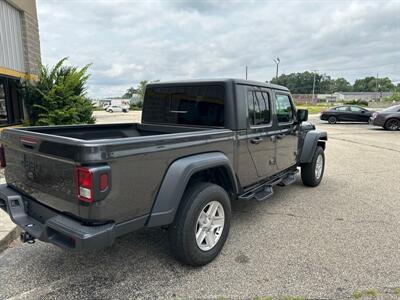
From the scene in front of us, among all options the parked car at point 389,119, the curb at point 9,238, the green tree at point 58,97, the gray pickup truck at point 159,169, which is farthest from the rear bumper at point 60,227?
the parked car at point 389,119

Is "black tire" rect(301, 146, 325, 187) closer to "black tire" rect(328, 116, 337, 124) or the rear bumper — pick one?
the rear bumper

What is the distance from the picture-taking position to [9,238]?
3801 millimetres

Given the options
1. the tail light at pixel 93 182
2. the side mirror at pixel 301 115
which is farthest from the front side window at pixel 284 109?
the tail light at pixel 93 182

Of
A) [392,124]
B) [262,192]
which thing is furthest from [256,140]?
[392,124]

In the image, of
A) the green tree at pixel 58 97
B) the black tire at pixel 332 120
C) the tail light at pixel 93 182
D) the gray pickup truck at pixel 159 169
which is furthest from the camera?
the black tire at pixel 332 120

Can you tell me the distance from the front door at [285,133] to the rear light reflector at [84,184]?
309 centimetres

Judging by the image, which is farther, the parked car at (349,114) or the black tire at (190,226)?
the parked car at (349,114)

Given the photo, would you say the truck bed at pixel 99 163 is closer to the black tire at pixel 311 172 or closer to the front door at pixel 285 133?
the front door at pixel 285 133

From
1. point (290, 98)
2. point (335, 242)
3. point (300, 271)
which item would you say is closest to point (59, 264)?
point (300, 271)

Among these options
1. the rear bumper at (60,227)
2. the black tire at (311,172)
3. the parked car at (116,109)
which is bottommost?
the black tire at (311,172)

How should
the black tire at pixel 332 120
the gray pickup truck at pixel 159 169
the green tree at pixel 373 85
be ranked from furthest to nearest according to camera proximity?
1. the green tree at pixel 373 85
2. the black tire at pixel 332 120
3. the gray pickup truck at pixel 159 169

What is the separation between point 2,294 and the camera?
2793mm

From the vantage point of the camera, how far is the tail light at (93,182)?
230 cm

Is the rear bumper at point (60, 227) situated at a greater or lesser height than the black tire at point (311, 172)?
greater
